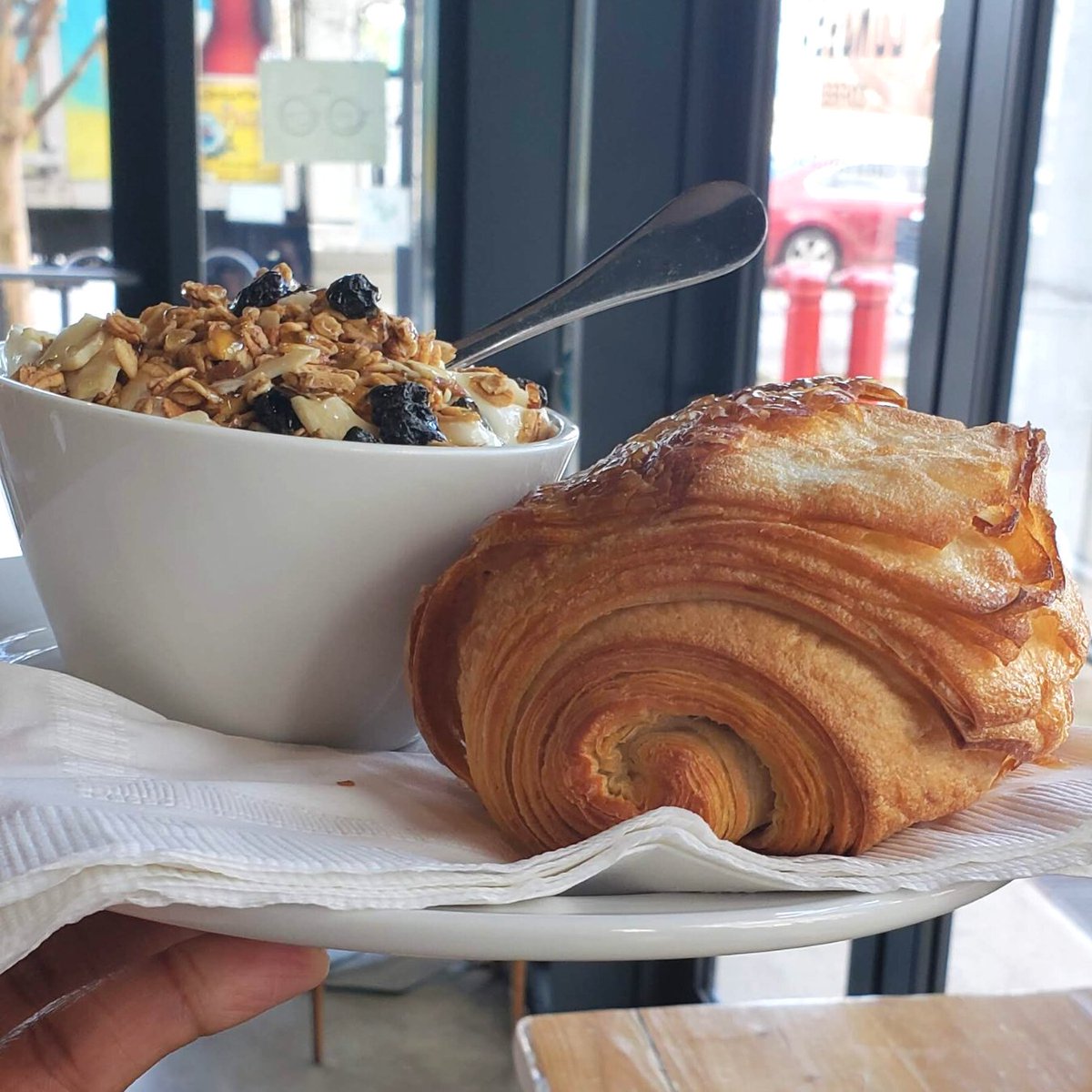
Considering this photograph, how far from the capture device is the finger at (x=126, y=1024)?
741mm

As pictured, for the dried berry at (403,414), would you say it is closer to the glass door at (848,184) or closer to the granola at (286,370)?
the granola at (286,370)

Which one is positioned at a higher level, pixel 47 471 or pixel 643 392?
pixel 47 471

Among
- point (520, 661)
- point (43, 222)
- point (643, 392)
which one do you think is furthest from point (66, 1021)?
point (43, 222)

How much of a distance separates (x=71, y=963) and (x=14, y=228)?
194cm

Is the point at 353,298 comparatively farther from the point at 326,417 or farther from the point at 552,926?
the point at 552,926

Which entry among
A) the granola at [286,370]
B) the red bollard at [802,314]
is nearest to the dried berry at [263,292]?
the granola at [286,370]

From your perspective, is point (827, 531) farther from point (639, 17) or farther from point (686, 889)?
point (639, 17)

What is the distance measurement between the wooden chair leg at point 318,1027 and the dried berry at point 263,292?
189 centimetres

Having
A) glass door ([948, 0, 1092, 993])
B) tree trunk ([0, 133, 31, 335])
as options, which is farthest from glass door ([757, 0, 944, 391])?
tree trunk ([0, 133, 31, 335])

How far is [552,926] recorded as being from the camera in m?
0.43

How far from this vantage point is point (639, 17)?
172cm

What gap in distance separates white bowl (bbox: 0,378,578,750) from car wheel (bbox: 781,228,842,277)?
1131 millimetres

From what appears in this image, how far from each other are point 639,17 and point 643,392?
1.67 feet

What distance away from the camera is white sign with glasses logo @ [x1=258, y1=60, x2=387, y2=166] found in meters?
2.08
